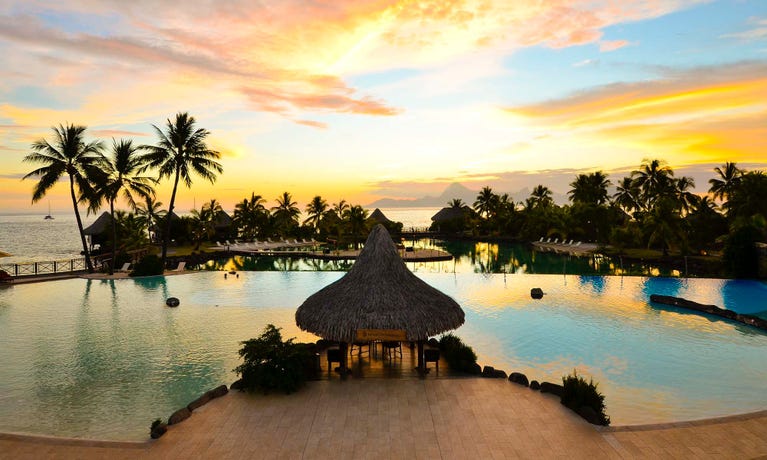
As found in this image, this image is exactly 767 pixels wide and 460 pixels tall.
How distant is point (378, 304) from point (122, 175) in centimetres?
2988

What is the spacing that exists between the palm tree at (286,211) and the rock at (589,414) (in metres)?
52.5

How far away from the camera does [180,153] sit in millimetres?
34688

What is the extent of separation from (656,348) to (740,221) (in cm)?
2378

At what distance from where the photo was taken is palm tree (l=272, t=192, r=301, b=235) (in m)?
59.8

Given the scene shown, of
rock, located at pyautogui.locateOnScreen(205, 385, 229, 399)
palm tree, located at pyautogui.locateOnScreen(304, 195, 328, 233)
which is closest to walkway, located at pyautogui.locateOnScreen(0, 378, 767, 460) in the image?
rock, located at pyautogui.locateOnScreen(205, 385, 229, 399)

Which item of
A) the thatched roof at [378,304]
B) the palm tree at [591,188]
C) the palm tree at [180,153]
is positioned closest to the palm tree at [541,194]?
the palm tree at [591,188]

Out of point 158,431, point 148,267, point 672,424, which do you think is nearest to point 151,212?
point 148,267

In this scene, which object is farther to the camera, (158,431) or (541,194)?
(541,194)

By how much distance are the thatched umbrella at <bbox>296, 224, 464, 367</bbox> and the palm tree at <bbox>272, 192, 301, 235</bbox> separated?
47.1 metres

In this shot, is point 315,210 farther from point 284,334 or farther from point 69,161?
point 284,334

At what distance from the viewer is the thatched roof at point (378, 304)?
11773 millimetres

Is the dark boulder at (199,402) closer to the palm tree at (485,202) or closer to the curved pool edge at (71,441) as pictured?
the curved pool edge at (71,441)

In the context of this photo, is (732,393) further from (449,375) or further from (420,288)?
(420,288)

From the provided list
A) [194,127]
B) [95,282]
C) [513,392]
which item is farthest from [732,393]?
[194,127]
